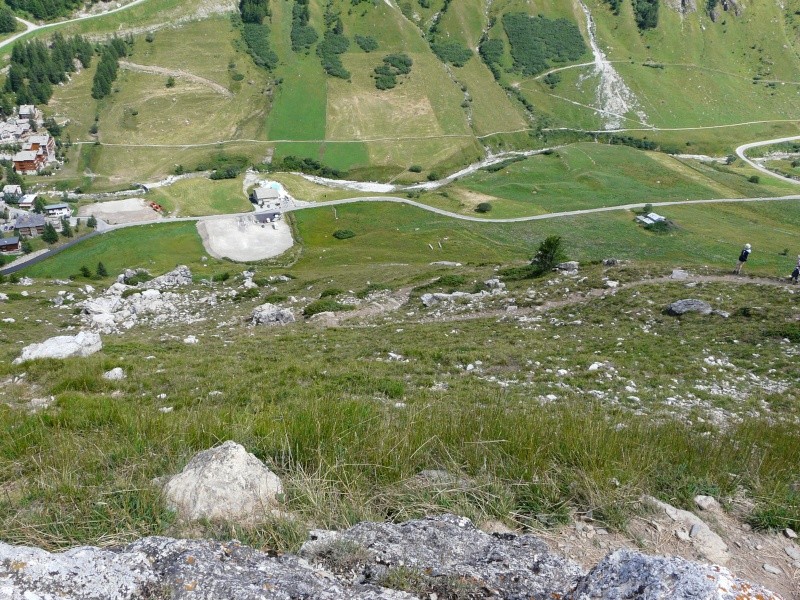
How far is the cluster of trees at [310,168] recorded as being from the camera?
13625 centimetres

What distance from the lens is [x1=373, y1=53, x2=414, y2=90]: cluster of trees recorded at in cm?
17862

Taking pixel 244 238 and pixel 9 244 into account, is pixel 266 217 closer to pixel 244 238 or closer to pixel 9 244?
pixel 244 238

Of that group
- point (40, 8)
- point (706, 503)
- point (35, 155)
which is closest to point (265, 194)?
point (35, 155)

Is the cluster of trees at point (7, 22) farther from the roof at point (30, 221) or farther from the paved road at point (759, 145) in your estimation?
the paved road at point (759, 145)

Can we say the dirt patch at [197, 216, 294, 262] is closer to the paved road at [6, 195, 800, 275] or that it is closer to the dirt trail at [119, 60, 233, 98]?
the paved road at [6, 195, 800, 275]

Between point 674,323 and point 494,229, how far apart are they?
69.7m

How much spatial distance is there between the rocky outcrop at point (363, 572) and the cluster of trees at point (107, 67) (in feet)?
628

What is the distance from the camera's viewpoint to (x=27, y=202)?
107938mm

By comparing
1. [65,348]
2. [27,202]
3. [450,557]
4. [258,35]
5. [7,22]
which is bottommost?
[65,348]

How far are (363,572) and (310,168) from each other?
143 m

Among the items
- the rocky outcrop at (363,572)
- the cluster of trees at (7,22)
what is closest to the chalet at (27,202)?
the cluster of trees at (7,22)

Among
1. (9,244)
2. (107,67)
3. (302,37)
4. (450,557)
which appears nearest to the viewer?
(450,557)

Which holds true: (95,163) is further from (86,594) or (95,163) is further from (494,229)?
(86,594)

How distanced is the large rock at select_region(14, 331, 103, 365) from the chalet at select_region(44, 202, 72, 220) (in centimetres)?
10139
